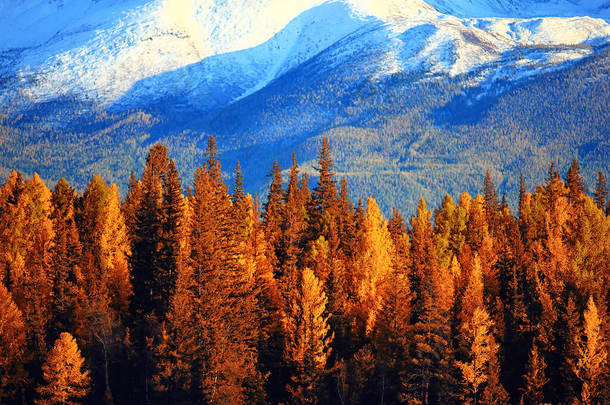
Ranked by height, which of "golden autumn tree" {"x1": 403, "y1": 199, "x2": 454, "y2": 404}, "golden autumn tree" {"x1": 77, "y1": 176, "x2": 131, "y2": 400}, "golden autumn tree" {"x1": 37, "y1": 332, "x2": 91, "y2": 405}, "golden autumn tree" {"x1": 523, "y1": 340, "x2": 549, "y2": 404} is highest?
"golden autumn tree" {"x1": 77, "y1": 176, "x2": 131, "y2": 400}

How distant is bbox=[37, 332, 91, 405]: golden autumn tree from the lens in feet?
179

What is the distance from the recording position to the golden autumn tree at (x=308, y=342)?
58.2 meters

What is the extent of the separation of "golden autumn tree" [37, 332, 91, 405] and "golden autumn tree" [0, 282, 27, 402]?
7.46 ft

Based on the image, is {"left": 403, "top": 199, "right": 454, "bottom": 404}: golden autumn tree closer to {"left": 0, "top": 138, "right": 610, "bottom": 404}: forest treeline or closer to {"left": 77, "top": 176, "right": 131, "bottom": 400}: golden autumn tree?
{"left": 0, "top": 138, "right": 610, "bottom": 404}: forest treeline

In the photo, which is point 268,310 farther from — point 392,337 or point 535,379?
point 535,379

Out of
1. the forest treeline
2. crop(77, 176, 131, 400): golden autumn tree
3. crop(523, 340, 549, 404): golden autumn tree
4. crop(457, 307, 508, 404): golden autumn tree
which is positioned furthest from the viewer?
crop(77, 176, 131, 400): golden autumn tree

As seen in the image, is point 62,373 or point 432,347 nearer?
point 62,373

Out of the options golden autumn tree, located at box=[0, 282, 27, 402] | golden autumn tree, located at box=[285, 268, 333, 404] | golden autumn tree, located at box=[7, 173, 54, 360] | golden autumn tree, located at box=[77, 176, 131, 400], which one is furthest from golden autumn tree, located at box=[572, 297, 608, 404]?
golden autumn tree, located at box=[0, 282, 27, 402]

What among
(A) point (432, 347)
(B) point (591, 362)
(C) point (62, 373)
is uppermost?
(C) point (62, 373)

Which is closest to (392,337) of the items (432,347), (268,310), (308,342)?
(432,347)

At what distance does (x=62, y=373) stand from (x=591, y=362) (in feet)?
133

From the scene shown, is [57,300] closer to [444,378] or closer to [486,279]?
[444,378]

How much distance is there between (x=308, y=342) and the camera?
58781 mm

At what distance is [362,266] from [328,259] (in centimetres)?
386
